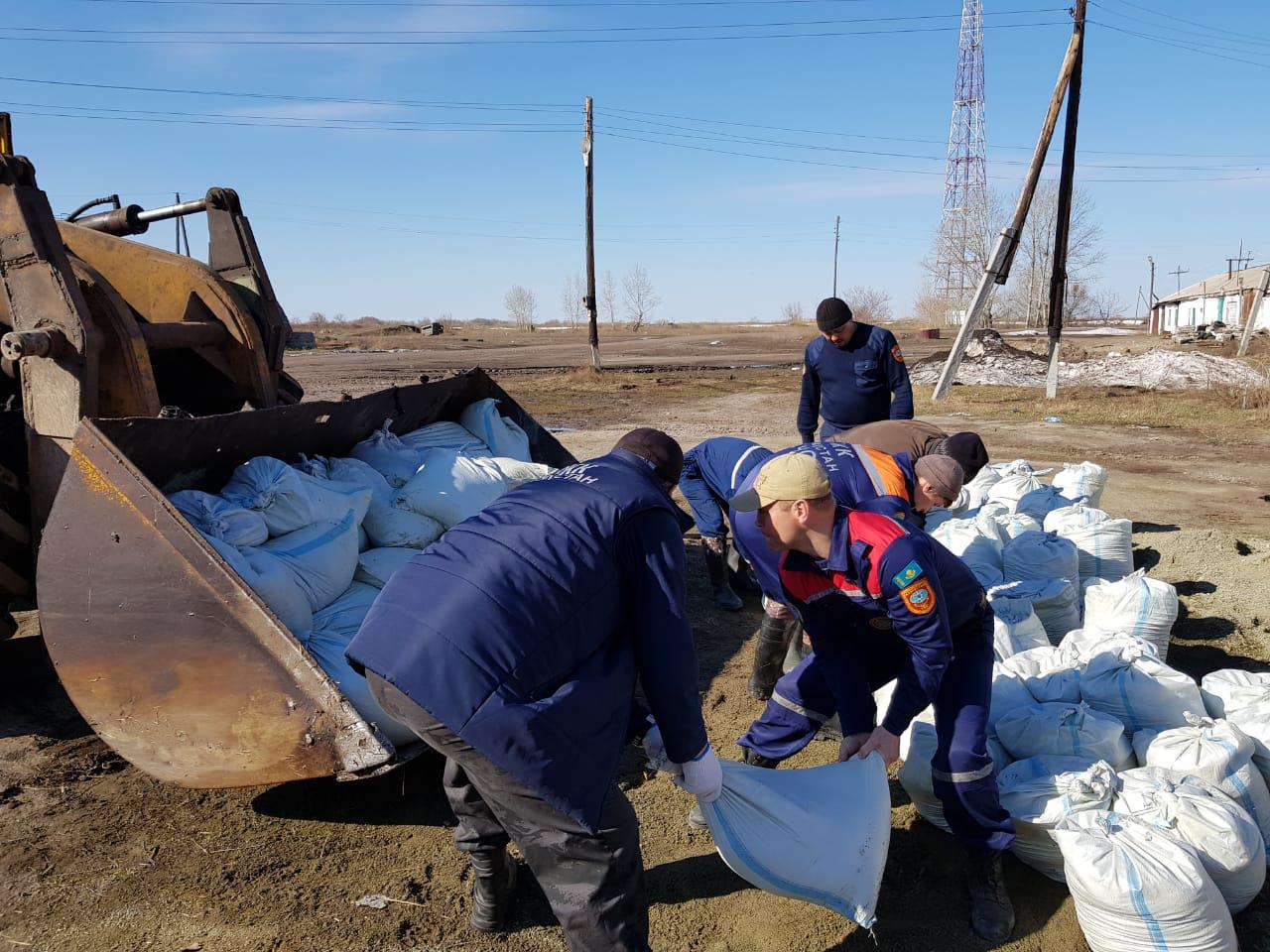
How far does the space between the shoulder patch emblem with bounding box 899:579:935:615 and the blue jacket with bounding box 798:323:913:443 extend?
125 inches

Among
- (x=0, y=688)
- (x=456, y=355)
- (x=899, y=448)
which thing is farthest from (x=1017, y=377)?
(x=456, y=355)

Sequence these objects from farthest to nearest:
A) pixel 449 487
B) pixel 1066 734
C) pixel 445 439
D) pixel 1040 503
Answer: pixel 1040 503 < pixel 445 439 < pixel 449 487 < pixel 1066 734

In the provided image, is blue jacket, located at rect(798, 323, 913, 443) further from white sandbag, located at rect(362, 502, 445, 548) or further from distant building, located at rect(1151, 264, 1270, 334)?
distant building, located at rect(1151, 264, 1270, 334)

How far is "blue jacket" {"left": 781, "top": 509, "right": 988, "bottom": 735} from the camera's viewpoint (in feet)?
7.50

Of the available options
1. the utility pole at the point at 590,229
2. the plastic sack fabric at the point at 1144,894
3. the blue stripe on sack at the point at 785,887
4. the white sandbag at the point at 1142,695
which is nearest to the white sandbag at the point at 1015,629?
the white sandbag at the point at 1142,695

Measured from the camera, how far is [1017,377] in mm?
16516

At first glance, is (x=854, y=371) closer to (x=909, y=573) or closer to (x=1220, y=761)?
(x=1220, y=761)

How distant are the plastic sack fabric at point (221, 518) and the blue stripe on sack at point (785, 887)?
1.82 meters

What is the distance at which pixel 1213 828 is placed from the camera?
2.40 metres

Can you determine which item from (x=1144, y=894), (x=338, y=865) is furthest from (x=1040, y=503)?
(x=338, y=865)

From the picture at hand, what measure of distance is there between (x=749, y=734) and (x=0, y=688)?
306cm

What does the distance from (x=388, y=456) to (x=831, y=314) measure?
2.55 meters

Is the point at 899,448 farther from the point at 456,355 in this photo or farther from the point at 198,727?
the point at 456,355

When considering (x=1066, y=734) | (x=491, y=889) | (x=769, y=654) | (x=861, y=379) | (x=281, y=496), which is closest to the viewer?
(x=491, y=889)
